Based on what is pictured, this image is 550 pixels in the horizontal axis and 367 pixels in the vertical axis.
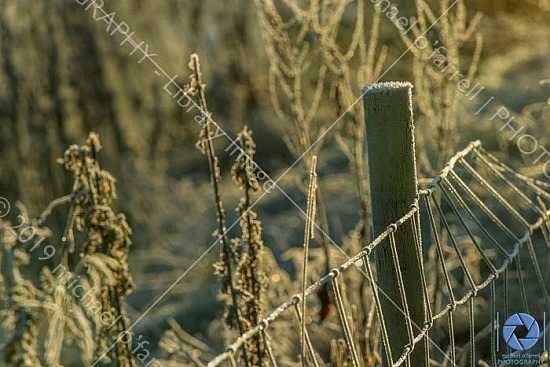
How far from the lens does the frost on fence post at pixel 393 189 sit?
6.38ft

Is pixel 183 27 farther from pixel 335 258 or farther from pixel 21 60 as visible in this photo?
pixel 335 258

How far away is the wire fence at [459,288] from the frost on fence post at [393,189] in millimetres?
14

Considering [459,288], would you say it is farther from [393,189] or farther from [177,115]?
[177,115]

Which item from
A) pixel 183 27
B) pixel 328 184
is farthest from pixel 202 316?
pixel 183 27

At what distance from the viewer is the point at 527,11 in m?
7.01

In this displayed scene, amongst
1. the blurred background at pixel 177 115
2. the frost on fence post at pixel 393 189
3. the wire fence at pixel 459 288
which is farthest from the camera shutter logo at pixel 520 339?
the blurred background at pixel 177 115

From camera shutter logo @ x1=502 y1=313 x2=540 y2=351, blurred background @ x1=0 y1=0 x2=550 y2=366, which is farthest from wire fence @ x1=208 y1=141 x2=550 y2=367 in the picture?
blurred background @ x1=0 y1=0 x2=550 y2=366

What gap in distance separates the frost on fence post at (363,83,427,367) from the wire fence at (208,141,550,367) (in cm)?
1

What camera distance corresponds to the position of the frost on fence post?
194cm

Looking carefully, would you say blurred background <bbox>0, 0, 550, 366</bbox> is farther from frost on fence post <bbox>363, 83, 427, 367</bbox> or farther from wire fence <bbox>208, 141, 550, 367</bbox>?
frost on fence post <bbox>363, 83, 427, 367</bbox>

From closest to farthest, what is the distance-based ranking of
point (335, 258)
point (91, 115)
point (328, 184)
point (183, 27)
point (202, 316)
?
point (335, 258) < point (202, 316) < point (328, 184) < point (91, 115) < point (183, 27)

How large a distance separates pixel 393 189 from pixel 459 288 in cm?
223

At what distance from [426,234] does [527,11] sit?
2935 mm

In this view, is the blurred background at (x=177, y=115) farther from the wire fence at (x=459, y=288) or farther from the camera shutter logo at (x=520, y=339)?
the camera shutter logo at (x=520, y=339)
